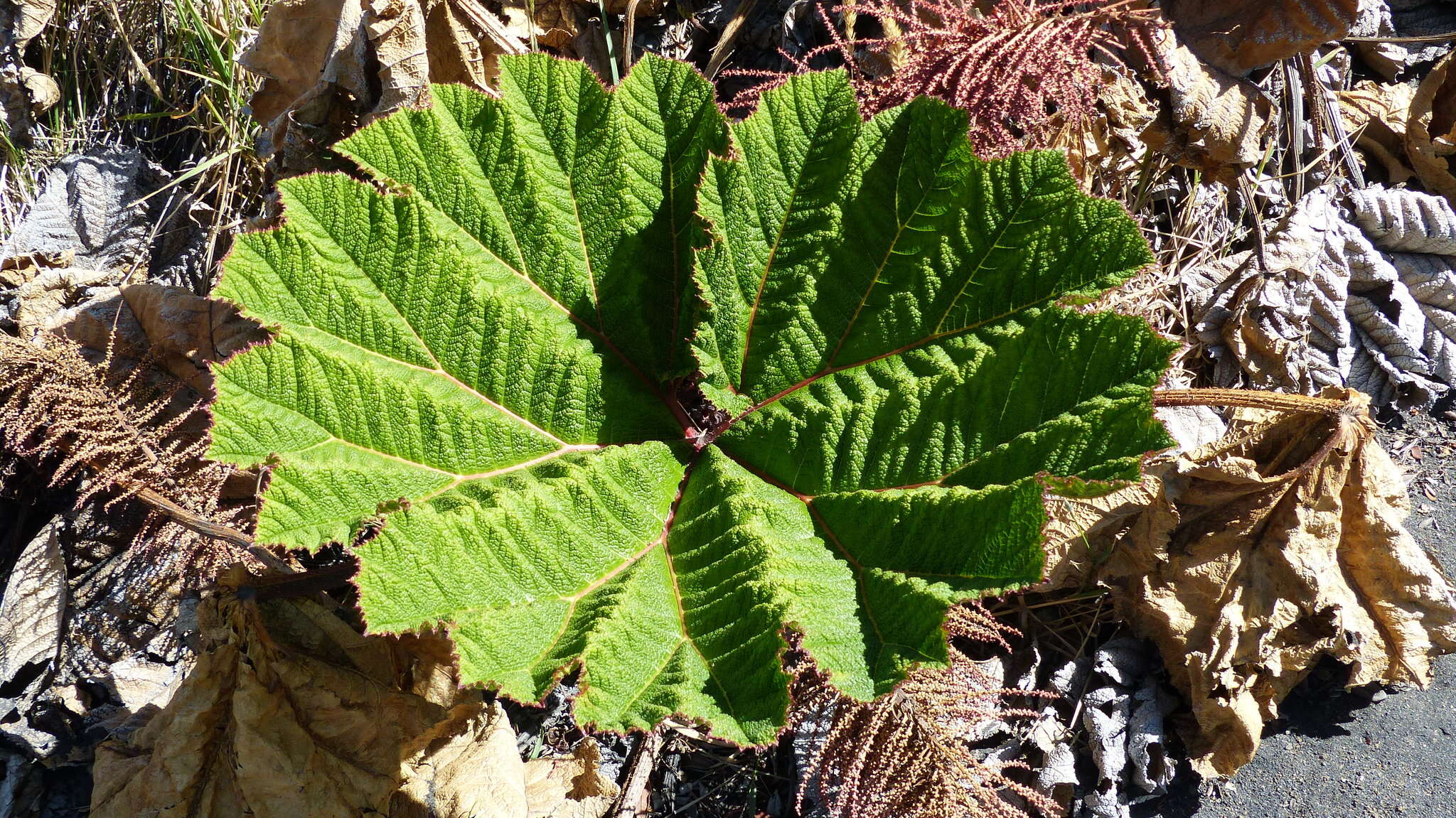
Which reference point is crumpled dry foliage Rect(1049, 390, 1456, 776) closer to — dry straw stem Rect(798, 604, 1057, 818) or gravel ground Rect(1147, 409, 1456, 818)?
gravel ground Rect(1147, 409, 1456, 818)

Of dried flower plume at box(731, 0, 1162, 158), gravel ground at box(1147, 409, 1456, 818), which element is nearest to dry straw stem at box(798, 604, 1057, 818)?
gravel ground at box(1147, 409, 1456, 818)

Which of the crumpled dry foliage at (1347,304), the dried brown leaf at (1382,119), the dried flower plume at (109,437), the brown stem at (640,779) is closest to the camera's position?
the dried flower plume at (109,437)

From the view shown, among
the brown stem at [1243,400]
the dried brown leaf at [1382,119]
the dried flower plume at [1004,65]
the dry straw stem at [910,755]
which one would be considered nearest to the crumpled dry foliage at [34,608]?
the dry straw stem at [910,755]

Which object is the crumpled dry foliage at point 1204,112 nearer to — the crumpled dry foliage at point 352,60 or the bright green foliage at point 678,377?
the bright green foliage at point 678,377

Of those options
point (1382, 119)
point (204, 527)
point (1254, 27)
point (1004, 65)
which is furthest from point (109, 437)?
point (1382, 119)

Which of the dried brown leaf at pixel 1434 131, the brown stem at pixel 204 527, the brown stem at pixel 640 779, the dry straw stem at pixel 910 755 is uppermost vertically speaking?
the dried brown leaf at pixel 1434 131

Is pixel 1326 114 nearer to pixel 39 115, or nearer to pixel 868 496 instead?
pixel 868 496
